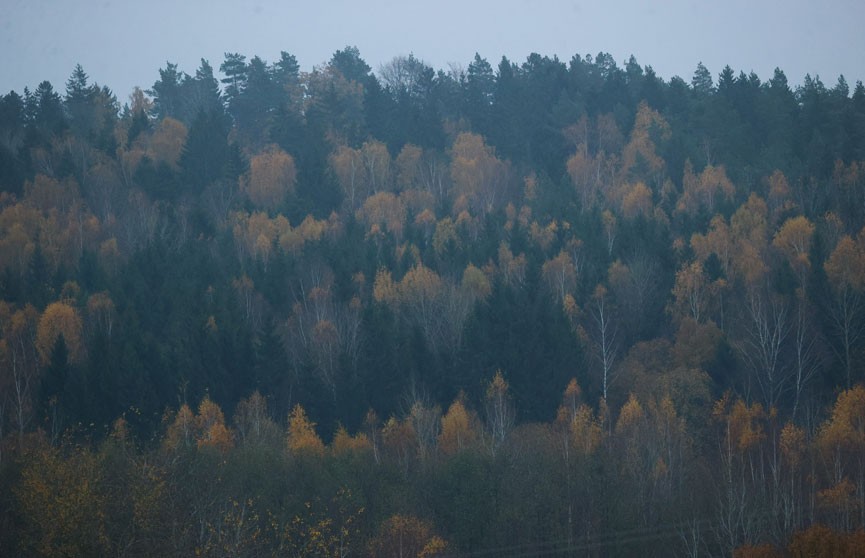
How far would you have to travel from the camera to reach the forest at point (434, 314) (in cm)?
2739

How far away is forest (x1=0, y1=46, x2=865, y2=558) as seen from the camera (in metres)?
27.4

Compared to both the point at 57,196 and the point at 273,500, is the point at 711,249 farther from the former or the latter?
the point at 57,196

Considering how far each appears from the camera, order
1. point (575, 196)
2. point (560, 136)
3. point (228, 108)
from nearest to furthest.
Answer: point (575, 196)
point (560, 136)
point (228, 108)

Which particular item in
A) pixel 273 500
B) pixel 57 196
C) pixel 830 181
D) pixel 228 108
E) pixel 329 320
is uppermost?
pixel 228 108

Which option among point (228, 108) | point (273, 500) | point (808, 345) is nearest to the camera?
point (273, 500)

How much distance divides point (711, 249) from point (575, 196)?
13.3 m

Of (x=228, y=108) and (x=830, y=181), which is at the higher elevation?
(x=228, y=108)

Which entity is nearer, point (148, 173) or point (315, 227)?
point (315, 227)

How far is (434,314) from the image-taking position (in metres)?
48.8

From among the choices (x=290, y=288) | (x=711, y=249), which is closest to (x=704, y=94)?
(x=711, y=249)

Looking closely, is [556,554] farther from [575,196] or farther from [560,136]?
[560,136]

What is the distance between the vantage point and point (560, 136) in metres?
68.9

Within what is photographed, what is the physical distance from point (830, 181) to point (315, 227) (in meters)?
27.4

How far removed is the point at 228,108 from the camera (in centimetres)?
7488
